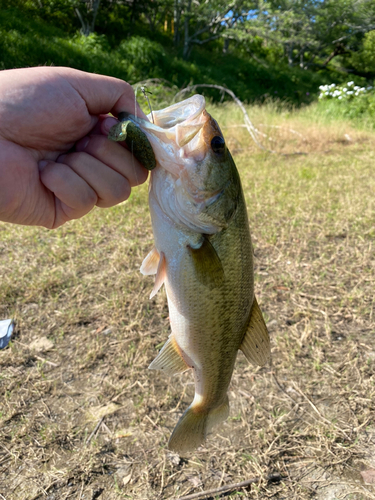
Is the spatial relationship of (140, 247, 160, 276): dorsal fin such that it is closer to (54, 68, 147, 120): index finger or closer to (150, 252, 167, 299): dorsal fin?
(150, 252, 167, 299): dorsal fin

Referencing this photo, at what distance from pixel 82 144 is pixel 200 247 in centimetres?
77

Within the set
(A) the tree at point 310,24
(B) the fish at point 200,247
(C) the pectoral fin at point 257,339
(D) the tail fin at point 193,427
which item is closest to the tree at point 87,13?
(A) the tree at point 310,24

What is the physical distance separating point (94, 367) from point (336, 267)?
268 centimetres

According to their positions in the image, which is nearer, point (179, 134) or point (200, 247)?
point (179, 134)

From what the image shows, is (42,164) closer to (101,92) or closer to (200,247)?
(101,92)

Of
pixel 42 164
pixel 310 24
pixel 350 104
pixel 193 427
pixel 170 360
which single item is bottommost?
pixel 350 104

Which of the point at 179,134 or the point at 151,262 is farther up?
the point at 179,134

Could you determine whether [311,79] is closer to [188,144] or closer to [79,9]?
[79,9]

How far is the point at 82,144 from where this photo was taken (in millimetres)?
1711

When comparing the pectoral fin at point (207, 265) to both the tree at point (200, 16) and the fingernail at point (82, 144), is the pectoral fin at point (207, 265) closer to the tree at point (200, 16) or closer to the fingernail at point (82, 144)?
the fingernail at point (82, 144)

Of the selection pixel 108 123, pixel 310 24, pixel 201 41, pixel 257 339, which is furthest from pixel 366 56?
pixel 257 339

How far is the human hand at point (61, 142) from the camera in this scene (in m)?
1.55

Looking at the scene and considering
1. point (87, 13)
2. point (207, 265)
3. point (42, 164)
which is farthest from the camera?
point (87, 13)

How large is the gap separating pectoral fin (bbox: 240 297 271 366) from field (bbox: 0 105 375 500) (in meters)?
0.83
